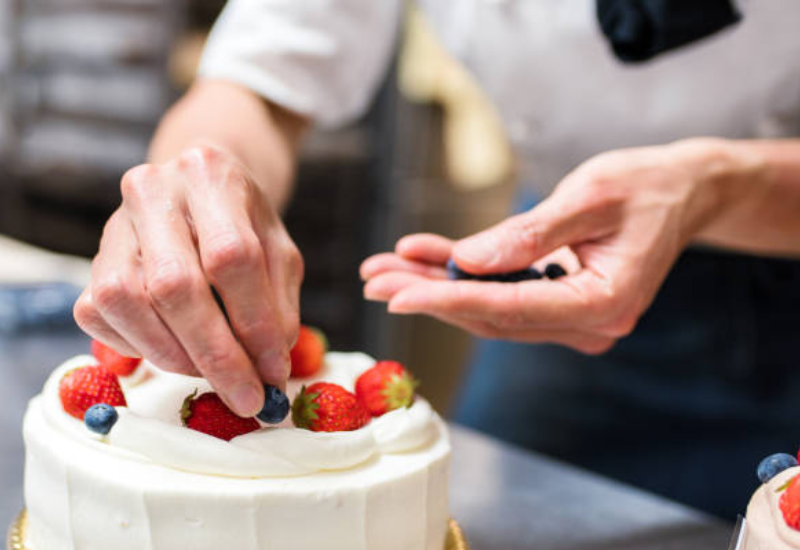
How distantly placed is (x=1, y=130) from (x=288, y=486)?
12.7ft

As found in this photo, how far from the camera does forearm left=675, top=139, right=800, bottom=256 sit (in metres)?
1.16

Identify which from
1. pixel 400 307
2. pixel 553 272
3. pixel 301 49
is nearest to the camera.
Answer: pixel 400 307

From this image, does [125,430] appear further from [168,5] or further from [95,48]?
[95,48]

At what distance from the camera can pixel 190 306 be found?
0.81 metres

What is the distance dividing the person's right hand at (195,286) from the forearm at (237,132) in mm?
348

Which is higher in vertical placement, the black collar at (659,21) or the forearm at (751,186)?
the black collar at (659,21)

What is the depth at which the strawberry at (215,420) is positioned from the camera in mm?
907

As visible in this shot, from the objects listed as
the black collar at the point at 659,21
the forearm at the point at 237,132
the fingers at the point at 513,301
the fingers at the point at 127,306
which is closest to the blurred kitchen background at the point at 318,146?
the forearm at the point at 237,132

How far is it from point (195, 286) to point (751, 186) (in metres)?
0.77

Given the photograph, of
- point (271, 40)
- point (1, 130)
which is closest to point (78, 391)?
point (271, 40)

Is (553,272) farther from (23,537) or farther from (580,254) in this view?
(23,537)

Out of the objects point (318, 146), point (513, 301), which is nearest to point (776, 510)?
point (513, 301)

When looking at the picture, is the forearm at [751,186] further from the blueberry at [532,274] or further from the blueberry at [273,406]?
the blueberry at [273,406]

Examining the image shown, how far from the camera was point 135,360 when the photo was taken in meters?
1.07
